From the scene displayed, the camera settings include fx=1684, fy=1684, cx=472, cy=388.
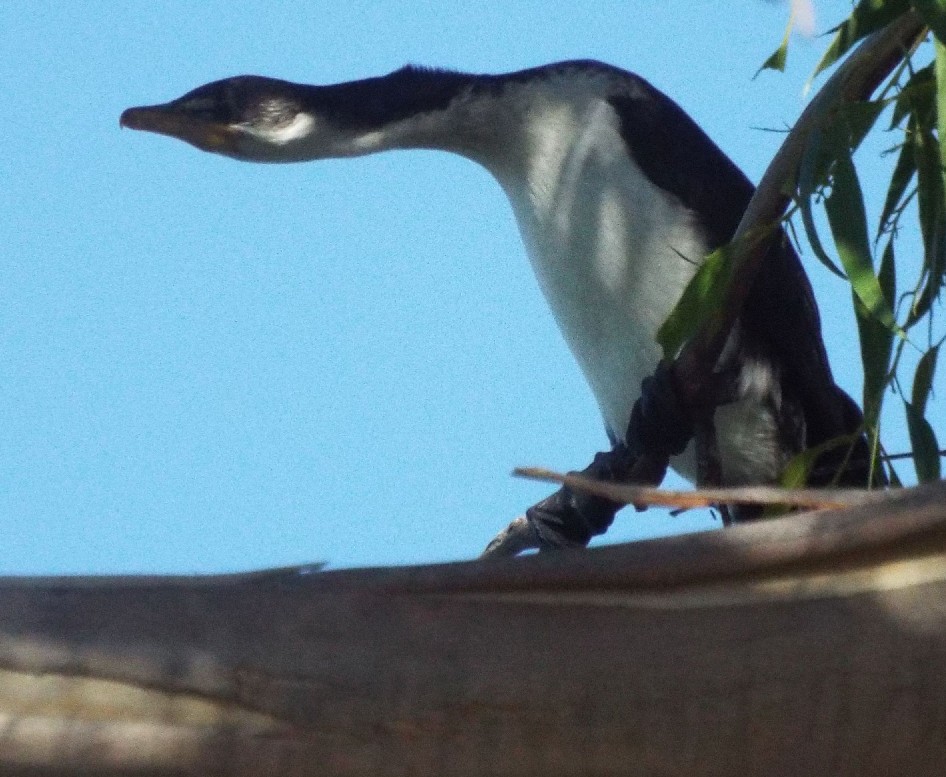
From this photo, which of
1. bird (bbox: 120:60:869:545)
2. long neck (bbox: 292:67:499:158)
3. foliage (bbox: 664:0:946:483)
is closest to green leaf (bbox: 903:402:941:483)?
foliage (bbox: 664:0:946:483)

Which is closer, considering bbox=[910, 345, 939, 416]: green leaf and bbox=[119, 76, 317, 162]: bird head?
bbox=[910, 345, 939, 416]: green leaf

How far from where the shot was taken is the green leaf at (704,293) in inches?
54.1

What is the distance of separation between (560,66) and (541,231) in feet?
0.83

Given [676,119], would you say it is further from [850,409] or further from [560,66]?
[850,409]

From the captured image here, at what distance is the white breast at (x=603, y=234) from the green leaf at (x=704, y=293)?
2.74 feet

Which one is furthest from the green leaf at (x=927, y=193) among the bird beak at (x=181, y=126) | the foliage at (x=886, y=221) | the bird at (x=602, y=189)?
the bird beak at (x=181, y=126)

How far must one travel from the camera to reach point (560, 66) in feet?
7.81

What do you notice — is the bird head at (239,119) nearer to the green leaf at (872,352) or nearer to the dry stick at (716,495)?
the green leaf at (872,352)

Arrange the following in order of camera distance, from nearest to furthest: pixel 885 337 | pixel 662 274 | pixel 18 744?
pixel 18 744, pixel 885 337, pixel 662 274

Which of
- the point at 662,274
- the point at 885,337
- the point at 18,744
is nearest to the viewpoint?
A: the point at 18,744

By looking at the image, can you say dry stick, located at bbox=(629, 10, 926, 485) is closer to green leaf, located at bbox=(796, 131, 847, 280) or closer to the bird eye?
green leaf, located at bbox=(796, 131, 847, 280)

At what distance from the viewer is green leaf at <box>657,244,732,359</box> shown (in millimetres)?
1375

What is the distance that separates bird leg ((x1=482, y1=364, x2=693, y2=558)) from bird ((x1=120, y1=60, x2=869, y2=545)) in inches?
18.2

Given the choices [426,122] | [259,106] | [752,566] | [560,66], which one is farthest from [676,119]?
[752,566]
